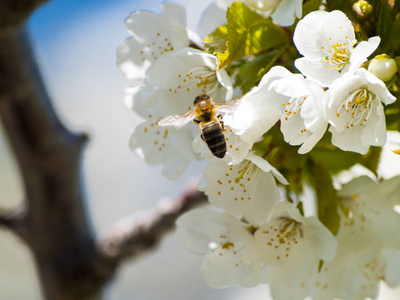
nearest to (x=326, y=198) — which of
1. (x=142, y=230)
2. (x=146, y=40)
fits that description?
(x=146, y=40)

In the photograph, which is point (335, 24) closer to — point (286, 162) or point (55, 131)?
point (286, 162)

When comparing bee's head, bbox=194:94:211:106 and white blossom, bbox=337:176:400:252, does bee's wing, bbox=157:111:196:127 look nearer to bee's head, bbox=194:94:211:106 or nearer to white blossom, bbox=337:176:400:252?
bee's head, bbox=194:94:211:106

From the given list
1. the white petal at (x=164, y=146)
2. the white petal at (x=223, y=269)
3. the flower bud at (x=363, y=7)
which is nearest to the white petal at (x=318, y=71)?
the flower bud at (x=363, y=7)

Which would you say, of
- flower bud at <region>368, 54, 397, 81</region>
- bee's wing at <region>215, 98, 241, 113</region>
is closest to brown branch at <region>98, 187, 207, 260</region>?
bee's wing at <region>215, 98, 241, 113</region>

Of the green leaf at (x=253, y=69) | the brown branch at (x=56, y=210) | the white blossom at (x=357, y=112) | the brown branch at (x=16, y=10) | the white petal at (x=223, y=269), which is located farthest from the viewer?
the brown branch at (x=56, y=210)

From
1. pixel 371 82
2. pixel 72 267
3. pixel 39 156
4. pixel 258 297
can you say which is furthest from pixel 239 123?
pixel 258 297

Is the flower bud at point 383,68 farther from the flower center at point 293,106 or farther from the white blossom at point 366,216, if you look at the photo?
the white blossom at point 366,216

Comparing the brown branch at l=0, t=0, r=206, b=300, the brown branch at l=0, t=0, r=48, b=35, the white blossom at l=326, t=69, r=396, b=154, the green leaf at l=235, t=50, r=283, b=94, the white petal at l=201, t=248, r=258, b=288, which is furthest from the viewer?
the brown branch at l=0, t=0, r=206, b=300
